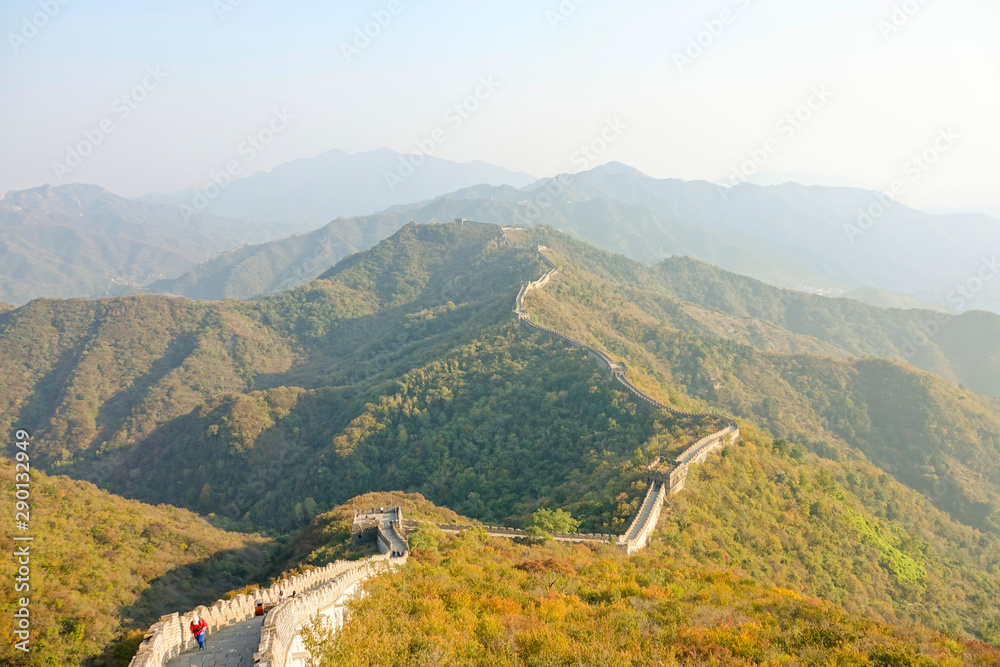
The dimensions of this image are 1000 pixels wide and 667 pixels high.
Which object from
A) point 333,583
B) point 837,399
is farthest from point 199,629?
point 837,399

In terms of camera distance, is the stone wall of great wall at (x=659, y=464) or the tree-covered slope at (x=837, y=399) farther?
the tree-covered slope at (x=837, y=399)

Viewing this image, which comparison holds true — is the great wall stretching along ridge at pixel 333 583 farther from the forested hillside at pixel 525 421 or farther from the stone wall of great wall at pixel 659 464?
the forested hillside at pixel 525 421

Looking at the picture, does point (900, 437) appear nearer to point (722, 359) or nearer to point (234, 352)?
point (722, 359)

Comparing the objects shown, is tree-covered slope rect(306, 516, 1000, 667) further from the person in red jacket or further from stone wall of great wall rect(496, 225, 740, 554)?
stone wall of great wall rect(496, 225, 740, 554)

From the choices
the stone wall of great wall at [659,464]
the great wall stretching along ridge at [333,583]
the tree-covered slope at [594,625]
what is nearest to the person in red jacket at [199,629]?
the great wall stretching along ridge at [333,583]

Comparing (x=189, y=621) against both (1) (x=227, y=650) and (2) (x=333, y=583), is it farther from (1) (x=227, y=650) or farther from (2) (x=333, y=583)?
(2) (x=333, y=583)

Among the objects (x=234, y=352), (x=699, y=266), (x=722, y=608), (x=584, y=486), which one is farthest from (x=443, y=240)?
(x=722, y=608)
